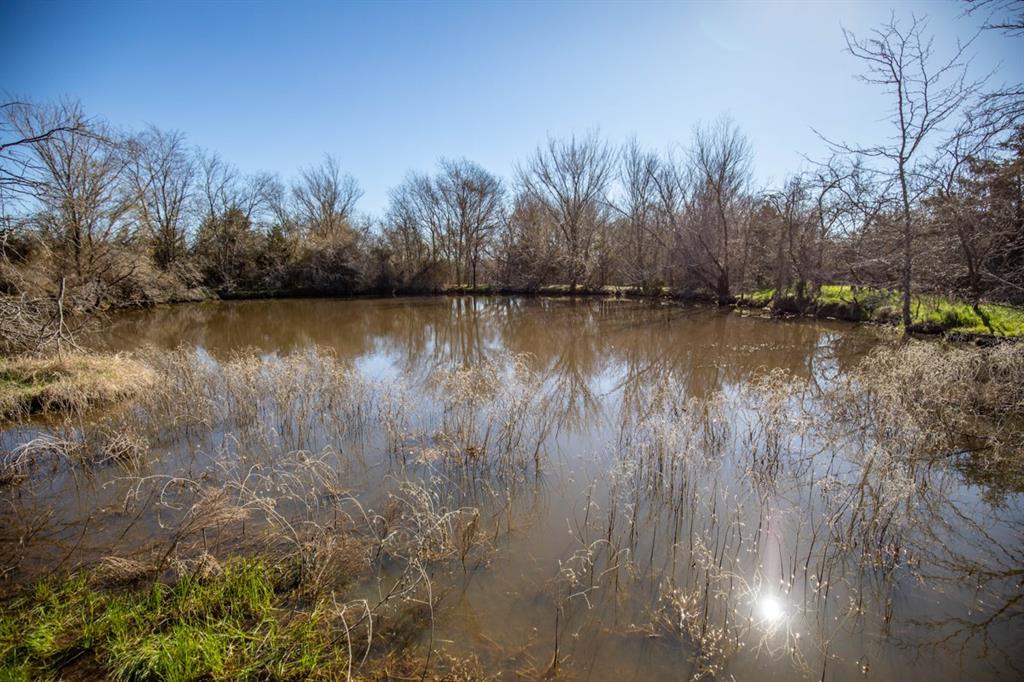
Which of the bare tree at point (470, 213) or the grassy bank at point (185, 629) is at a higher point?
the bare tree at point (470, 213)

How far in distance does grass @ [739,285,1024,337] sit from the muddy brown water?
6535 millimetres

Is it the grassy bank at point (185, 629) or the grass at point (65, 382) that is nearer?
the grassy bank at point (185, 629)

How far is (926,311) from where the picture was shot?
12.9 m

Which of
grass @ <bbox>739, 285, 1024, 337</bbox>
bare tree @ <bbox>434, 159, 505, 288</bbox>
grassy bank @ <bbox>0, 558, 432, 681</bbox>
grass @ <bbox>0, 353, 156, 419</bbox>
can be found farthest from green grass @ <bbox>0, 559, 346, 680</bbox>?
bare tree @ <bbox>434, 159, 505, 288</bbox>

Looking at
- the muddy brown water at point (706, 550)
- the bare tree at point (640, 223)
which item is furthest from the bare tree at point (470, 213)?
the muddy brown water at point (706, 550)

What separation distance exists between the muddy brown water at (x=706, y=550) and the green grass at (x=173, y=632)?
2.53 feet

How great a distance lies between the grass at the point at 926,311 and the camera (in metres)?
10.7

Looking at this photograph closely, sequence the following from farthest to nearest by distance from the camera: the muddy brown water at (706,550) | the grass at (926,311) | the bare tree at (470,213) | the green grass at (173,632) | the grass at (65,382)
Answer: the bare tree at (470,213), the grass at (926,311), the grass at (65,382), the muddy brown water at (706,550), the green grass at (173,632)

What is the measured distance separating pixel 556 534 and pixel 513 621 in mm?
1076

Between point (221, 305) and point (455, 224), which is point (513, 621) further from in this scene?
point (455, 224)

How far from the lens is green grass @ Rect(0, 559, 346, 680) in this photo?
258 cm

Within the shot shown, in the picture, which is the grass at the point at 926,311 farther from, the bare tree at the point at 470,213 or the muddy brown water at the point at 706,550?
the bare tree at the point at 470,213

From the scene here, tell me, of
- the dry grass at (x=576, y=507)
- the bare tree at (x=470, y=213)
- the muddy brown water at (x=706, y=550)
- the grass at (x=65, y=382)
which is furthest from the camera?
the bare tree at (x=470, y=213)

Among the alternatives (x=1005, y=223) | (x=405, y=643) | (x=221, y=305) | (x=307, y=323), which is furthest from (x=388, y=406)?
(x=221, y=305)
